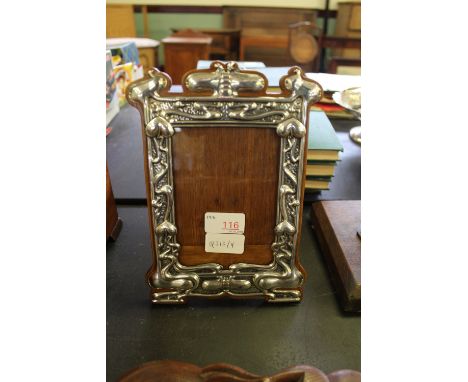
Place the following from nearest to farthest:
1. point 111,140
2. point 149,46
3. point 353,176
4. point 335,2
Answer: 1. point 353,176
2. point 111,140
3. point 149,46
4. point 335,2

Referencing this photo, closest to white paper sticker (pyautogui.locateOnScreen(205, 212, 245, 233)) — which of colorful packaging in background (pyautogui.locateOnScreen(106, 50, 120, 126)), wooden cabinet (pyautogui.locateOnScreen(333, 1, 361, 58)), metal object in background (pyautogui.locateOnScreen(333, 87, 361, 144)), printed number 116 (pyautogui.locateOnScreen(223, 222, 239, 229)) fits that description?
printed number 116 (pyautogui.locateOnScreen(223, 222, 239, 229))

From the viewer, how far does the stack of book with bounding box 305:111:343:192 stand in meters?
0.85

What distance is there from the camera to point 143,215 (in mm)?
908

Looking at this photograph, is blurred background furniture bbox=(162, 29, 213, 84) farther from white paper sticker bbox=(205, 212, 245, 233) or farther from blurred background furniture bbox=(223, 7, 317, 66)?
white paper sticker bbox=(205, 212, 245, 233)

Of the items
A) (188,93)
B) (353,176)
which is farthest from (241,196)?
(353,176)

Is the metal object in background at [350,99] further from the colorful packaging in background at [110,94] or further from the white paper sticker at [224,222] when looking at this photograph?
the colorful packaging in background at [110,94]

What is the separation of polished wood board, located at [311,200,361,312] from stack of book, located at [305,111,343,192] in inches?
2.7

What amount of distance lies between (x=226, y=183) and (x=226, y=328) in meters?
0.24

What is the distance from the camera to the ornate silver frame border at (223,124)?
56 centimetres

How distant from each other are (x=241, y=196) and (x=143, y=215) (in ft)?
1.23

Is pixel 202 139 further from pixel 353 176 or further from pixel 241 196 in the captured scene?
pixel 353 176

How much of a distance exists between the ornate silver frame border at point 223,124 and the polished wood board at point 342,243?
0.29ft

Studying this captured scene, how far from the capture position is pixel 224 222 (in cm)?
62

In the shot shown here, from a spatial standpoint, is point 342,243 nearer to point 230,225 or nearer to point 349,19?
point 230,225
